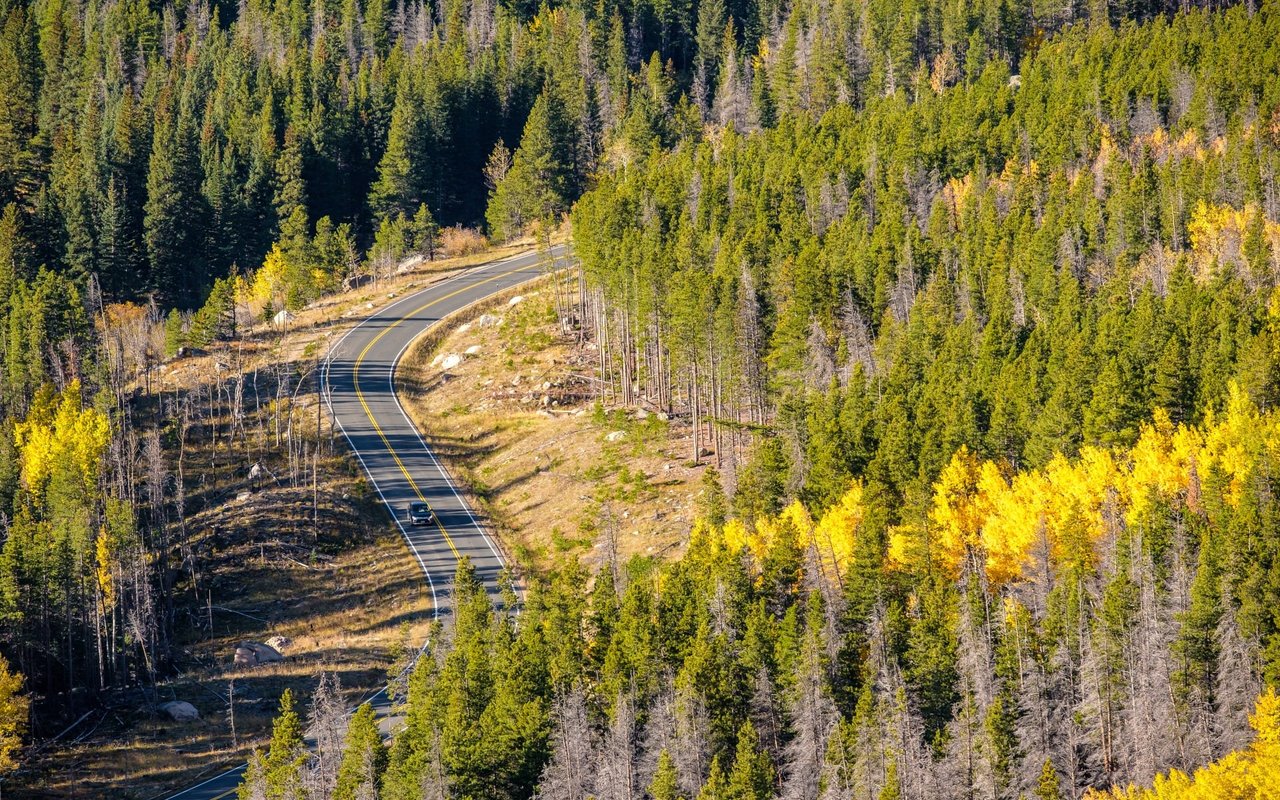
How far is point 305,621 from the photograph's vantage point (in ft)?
257

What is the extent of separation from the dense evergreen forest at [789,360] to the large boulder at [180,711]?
3417 mm

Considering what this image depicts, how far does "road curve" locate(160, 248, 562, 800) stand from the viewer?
262ft

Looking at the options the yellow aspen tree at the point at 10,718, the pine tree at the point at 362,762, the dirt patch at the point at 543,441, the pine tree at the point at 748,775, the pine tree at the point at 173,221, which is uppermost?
the pine tree at the point at 173,221

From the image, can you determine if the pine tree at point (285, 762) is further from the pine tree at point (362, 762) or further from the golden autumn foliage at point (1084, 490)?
the golden autumn foliage at point (1084, 490)

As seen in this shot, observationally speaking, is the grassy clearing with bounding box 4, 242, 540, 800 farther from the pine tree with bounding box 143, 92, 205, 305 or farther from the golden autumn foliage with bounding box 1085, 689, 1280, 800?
the golden autumn foliage with bounding box 1085, 689, 1280, 800

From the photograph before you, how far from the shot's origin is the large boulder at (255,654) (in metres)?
75.2

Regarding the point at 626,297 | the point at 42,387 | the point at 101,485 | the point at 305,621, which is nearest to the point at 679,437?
the point at 626,297

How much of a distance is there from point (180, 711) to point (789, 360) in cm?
4004

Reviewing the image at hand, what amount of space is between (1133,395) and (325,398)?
54.9 meters

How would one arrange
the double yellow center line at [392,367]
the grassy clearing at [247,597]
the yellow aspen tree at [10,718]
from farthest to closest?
the double yellow center line at [392,367], the grassy clearing at [247,597], the yellow aspen tree at [10,718]

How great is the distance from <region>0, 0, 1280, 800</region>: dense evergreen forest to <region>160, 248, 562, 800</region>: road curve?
804 centimetres

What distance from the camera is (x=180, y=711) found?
72000 millimetres

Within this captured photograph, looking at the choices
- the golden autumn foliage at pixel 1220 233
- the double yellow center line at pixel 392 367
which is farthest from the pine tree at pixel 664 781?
the golden autumn foliage at pixel 1220 233

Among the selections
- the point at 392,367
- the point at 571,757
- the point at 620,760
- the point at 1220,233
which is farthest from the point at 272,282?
the point at 1220,233
